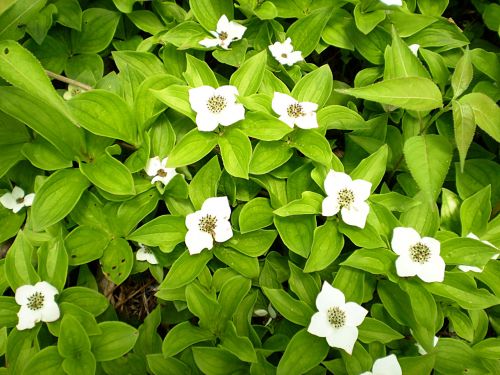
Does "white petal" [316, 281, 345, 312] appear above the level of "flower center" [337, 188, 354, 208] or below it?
below

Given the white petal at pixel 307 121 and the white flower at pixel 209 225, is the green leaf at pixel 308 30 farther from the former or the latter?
the white flower at pixel 209 225

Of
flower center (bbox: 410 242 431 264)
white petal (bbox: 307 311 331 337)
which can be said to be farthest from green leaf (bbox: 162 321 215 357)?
flower center (bbox: 410 242 431 264)

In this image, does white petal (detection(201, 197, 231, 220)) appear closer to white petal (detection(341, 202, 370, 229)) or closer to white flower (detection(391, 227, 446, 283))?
white petal (detection(341, 202, 370, 229))

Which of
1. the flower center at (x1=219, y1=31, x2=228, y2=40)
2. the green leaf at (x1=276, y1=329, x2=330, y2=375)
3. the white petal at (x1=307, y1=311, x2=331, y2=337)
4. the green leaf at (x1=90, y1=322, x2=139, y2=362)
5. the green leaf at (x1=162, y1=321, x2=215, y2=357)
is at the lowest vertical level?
the green leaf at (x1=276, y1=329, x2=330, y2=375)

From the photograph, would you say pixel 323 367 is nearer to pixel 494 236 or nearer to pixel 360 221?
pixel 360 221

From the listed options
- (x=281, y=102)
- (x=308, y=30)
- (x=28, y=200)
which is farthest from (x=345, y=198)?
(x=28, y=200)

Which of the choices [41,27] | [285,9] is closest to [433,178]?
[285,9]
